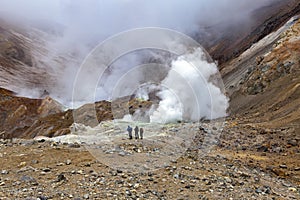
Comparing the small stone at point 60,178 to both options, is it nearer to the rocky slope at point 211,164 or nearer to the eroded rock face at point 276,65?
the rocky slope at point 211,164

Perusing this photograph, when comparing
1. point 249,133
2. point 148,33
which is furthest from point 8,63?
point 249,133

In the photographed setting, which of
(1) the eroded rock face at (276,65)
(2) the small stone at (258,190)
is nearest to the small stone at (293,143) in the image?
(2) the small stone at (258,190)

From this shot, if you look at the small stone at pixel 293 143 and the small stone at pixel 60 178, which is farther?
the small stone at pixel 293 143

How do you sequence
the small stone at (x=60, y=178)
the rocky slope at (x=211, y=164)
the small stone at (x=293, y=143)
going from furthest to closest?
the small stone at (x=293, y=143), the small stone at (x=60, y=178), the rocky slope at (x=211, y=164)

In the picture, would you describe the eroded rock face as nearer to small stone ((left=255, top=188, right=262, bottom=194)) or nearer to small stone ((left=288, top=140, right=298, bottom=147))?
small stone ((left=288, top=140, right=298, bottom=147))

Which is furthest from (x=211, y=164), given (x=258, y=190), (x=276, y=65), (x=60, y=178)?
(x=276, y=65)

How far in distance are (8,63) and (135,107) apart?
54.2 meters

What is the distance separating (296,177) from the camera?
13914 millimetres

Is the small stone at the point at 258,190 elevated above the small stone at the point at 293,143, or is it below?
below

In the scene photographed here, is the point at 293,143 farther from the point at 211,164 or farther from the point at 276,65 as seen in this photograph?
the point at 276,65

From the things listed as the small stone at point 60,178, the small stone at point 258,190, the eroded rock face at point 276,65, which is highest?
the eroded rock face at point 276,65

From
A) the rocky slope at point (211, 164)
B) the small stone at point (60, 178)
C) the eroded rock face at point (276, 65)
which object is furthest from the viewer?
the eroded rock face at point (276, 65)

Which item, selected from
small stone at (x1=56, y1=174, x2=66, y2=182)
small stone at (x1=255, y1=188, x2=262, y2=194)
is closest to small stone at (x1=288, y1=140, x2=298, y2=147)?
small stone at (x1=255, y1=188, x2=262, y2=194)

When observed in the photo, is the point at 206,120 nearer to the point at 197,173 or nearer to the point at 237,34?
the point at 197,173
